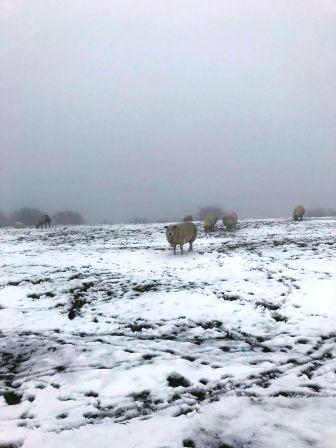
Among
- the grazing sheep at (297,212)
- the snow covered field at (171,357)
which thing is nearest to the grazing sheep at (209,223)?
the grazing sheep at (297,212)

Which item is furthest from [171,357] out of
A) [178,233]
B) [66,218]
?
[66,218]

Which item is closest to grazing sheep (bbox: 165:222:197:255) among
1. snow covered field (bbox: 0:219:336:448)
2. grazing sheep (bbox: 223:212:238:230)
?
snow covered field (bbox: 0:219:336:448)

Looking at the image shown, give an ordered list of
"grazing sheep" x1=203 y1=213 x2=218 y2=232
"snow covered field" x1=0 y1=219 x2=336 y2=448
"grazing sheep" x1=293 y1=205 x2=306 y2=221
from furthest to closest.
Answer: "grazing sheep" x1=293 y1=205 x2=306 y2=221, "grazing sheep" x1=203 y1=213 x2=218 y2=232, "snow covered field" x1=0 y1=219 x2=336 y2=448

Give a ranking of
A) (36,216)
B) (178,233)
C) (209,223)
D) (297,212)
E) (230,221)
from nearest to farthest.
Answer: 1. (178,233)
2. (209,223)
3. (230,221)
4. (297,212)
5. (36,216)

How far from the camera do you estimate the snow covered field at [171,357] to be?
13.0ft

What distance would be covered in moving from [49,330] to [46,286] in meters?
3.63

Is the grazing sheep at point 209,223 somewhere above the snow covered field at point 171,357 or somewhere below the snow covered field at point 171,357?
above

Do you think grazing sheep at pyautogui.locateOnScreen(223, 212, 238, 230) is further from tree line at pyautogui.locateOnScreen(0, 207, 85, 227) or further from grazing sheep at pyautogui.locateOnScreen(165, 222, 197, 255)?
tree line at pyautogui.locateOnScreen(0, 207, 85, 227)

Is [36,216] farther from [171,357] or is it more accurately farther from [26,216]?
[171,357]

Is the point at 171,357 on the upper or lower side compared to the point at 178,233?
lower

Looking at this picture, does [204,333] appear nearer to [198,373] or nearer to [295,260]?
[198,373]

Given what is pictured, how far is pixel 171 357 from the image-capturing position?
584 centimetres

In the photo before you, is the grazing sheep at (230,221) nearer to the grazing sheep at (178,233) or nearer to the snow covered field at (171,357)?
the grazing sheep at (178,233)

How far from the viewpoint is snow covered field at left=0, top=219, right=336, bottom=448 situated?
13.0ft
